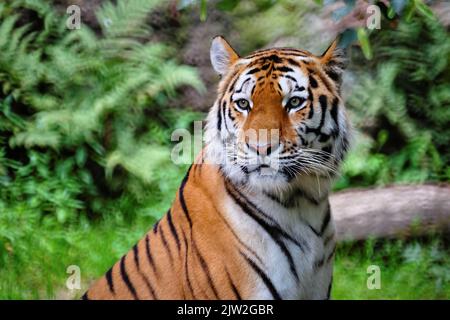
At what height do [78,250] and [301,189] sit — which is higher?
[301,189]

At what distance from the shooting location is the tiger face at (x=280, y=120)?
3.26 metres

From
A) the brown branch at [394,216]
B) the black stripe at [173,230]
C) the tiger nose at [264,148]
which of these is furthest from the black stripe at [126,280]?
the brown branch at [394,216]

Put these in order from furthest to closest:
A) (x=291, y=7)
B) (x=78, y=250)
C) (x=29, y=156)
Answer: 1. (x=291, y=7)
2. (x=29, y=156)
3. (x=78, y=250)

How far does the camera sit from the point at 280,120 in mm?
3299

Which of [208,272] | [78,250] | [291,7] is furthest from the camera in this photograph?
[291,7]

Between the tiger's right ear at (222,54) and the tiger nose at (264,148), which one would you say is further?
the tiger's right ear at (222,54)

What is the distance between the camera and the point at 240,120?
3.38 m

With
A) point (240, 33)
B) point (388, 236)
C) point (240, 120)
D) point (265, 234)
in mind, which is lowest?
point (388, 236)

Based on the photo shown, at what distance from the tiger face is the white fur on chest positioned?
0.43 feet

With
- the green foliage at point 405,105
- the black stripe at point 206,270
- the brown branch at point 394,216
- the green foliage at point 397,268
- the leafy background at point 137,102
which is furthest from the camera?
the green foliage at point 405,105

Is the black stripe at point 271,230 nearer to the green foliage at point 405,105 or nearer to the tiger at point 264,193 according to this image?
the tiger at point 264,193

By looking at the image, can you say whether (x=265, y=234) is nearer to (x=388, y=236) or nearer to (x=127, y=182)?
(x=388, y=236)

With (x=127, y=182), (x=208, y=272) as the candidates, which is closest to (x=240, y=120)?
(x=208, y=272)

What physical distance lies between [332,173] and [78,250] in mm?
2319
